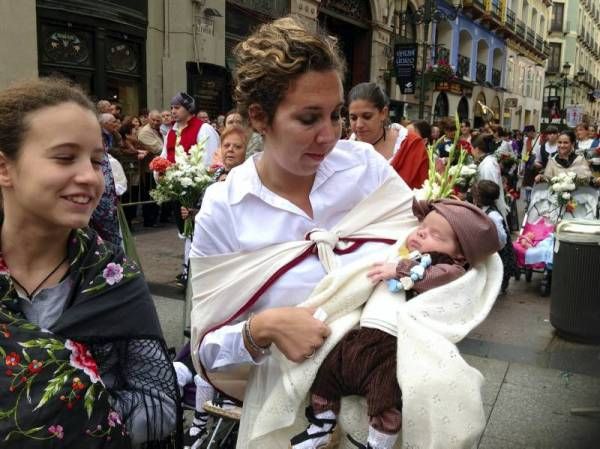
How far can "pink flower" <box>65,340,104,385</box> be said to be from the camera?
56.2 inches

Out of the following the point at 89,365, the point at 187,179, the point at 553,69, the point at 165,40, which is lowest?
the point at 89,365

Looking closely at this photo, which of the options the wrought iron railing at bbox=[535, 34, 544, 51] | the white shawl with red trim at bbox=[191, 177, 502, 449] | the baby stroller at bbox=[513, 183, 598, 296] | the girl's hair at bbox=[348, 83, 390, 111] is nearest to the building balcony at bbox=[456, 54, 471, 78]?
the wrought iron railing at bbox=[535, 34, 544, 51]

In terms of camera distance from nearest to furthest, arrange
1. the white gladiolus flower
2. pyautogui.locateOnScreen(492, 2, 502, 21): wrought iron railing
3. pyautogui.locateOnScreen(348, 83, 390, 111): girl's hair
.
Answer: pyautogui.locateOnScreen(348, 83, 390, 111): girl's hair → the white gladiolus flower → pyautogui.locateOnScreen(492, 2, 502, 21): wrought iron railing

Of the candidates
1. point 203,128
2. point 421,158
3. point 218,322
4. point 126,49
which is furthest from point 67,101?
point 126,49

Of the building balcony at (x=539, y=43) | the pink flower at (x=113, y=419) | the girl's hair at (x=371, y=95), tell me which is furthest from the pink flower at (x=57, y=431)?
the building balcony at (x=539, y=43)

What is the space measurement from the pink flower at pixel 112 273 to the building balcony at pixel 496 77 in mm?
40359

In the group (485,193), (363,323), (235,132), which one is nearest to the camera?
(363,323)

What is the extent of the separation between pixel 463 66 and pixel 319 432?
34309 mm

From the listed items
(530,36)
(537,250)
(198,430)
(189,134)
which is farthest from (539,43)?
(198,430)

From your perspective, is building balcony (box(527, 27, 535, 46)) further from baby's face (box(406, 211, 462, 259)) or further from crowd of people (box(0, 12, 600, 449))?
baby's face (box(406, 211, 462, 259))

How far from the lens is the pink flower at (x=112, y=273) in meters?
1.59

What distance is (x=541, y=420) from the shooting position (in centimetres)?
381

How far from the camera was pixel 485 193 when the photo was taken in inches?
269

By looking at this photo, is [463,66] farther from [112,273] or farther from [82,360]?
[82,360]
